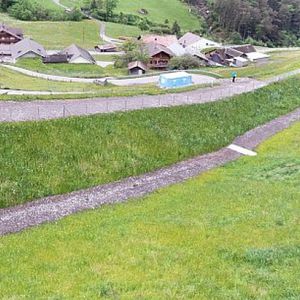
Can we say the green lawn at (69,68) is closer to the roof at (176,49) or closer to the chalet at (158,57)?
the chalet at (158,57)

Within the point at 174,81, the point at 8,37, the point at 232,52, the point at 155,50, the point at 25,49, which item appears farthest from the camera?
the point at 8,37

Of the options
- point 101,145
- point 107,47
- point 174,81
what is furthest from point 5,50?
point 101,145

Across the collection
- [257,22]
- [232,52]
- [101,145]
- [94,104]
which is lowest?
[232,52]

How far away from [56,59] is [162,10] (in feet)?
222

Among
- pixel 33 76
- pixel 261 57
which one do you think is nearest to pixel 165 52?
pixel 261 57

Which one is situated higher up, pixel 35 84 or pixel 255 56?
pixel 35 84

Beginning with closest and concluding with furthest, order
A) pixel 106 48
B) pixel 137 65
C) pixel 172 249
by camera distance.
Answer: pixel 172 249
pixel 137 65
pixel 106 48

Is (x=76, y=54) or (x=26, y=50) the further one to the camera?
(x=26, y=50)

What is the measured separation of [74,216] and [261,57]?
260 ft

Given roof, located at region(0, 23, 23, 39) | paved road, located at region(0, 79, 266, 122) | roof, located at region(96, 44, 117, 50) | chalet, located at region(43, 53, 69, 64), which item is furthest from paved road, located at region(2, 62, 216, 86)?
roof, located at region(96, 44, 117, 50)

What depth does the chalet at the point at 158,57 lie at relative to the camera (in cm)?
8988

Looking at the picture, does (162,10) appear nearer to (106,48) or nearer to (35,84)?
(106,48)

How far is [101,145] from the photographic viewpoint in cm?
2953

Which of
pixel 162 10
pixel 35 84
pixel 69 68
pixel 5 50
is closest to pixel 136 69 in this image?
pixel 69 68
